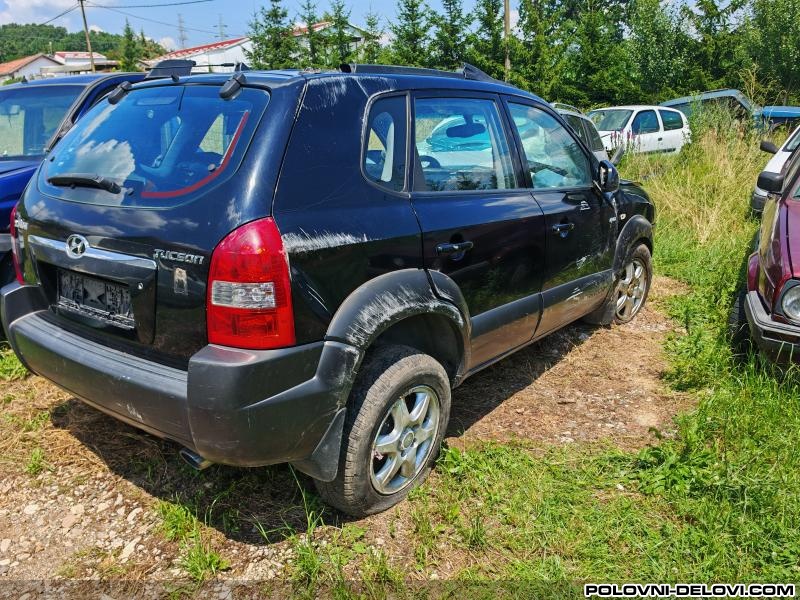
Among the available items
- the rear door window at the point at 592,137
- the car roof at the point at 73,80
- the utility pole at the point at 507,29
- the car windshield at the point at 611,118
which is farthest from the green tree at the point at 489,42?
the car roof at the point at 73,80

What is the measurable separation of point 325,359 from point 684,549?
166 cm

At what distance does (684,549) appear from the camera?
258cm

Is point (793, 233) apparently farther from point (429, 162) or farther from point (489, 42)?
point (489, 42)

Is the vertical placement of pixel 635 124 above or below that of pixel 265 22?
below

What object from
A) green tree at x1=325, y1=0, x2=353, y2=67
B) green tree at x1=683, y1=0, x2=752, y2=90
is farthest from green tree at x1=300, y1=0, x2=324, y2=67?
green tree at x1=683, y1=0, x2=752, y2=90

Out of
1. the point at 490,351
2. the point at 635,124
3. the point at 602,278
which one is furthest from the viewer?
the point at 635,124

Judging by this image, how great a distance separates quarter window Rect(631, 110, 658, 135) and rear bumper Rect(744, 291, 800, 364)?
34.1 ft

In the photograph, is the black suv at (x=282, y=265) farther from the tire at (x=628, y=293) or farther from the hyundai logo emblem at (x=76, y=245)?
the tire at (x=628, y=293)

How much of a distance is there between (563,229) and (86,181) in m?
2.48

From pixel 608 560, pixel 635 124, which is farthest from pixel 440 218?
pixel 635 124

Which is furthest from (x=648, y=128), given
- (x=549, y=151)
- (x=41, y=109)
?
(x=41, y=109)

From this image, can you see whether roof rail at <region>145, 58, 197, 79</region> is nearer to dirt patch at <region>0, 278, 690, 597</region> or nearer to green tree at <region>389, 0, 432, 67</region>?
dirt patch at <region>0, 278, 690, 597</region>

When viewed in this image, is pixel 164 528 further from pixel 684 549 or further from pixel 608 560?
pixel 684 549

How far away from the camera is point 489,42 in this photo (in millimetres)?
23672
